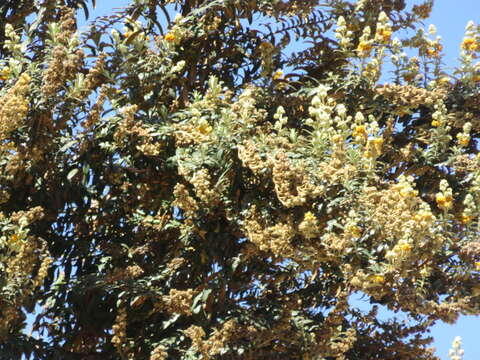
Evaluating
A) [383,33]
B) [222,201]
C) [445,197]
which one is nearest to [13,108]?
[222,201]

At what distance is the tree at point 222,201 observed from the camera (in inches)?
161

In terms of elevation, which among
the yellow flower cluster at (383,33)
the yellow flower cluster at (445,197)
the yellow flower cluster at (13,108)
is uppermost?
the yellow flower cluster at (383,33)

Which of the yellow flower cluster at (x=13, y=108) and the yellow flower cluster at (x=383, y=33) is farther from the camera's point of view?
the yellow flower cluster at (x=383, y=33)

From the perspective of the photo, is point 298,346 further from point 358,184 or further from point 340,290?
point 358,184

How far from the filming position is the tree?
4094 millimetres

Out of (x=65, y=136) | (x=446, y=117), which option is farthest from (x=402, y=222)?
(x=65, y=136)

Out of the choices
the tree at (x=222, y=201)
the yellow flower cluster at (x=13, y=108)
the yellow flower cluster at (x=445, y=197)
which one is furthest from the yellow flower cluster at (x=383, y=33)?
the yellow flower cluster at (x=13, y=108)

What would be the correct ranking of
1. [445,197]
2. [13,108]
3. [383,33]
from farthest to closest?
1. [383,33]
2. [445,197]
3. [13,108]

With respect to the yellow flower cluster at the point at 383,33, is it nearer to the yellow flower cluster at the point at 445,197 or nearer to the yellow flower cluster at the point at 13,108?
the yellow flower cluster at the point at 445,197

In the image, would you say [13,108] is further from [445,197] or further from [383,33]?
[383,33]

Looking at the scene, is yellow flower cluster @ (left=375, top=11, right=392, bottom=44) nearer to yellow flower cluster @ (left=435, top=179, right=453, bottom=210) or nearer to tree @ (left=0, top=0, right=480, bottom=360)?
tree @ (left=0, top=0, right=480, bottom=360)

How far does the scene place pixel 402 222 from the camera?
390 cm

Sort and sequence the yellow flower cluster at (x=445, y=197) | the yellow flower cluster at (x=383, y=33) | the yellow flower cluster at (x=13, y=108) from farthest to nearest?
the yellow flower cluster at (x=383, y=33) → the yellow flower cluster at (x=445, y=197) → the yellow flower cluster at (x=13, y=108)

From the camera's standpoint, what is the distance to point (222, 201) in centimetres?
447
